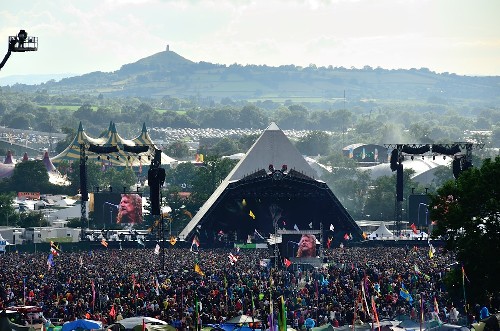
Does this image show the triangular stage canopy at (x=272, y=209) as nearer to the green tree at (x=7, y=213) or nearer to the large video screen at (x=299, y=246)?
the large video screen at (x=299, y=246)

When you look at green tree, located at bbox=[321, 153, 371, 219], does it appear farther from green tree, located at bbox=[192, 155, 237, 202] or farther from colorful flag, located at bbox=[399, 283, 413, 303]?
colorful flag, located at bbox=[399, 283, 413, 303]

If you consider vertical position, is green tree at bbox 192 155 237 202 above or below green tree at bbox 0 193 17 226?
above

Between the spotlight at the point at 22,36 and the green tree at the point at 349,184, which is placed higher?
the spotlight at the point at 22,36

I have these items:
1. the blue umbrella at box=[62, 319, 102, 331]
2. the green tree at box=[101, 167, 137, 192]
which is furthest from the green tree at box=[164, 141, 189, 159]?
the blue umbrella at box=[62, 319, 102, 331]

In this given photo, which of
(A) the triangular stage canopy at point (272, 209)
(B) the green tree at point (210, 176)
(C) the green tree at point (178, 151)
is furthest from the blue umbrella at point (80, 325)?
(C) the green tree at point (178, 151)

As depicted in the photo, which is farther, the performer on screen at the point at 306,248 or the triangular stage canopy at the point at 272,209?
the triangular stage canopy at the point at 272,209

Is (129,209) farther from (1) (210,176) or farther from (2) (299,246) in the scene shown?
(1) (210,176)
